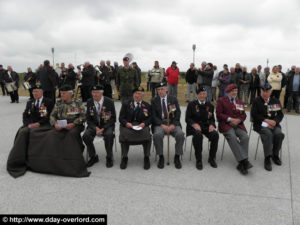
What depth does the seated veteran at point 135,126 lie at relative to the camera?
3973 millimetres

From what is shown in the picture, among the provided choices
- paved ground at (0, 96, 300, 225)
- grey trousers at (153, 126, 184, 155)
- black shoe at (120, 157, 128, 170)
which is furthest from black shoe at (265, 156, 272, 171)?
black shoe at (120, 157, 128, 170)

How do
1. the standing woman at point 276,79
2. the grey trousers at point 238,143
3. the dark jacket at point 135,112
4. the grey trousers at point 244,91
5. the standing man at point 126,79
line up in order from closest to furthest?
the grey trousers at point 238,143, the dark jacket at point 135,112, the standing man at point 126,79, the standing woman at point 276,79, the grey trousers at point 244,91

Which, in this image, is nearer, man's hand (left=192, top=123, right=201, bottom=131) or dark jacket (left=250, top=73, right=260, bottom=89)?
man's hand (left=192, top=123, right=201, bottom=131)

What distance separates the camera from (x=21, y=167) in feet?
12.2

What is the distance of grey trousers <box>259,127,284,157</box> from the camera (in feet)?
13.2

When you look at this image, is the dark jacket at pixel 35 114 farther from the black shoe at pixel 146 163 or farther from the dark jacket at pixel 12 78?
the dark jacket at pixel 12 78

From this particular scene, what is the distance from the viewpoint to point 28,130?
386 centimetres

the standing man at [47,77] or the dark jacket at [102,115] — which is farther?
the standing man at [47,77]

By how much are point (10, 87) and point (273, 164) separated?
1188cm

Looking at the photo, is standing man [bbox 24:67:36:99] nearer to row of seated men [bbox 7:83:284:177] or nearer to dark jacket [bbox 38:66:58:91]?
dark jacket [bbox 38:66:58:91]

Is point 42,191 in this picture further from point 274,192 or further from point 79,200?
point 274,192

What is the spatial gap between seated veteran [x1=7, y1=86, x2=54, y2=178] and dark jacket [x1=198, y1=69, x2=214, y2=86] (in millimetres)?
7317

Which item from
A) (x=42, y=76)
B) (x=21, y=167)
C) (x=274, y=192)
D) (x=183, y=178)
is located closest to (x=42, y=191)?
(x=21, y=167)

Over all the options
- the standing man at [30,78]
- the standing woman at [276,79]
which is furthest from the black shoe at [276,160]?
the standing man at [30,78]
